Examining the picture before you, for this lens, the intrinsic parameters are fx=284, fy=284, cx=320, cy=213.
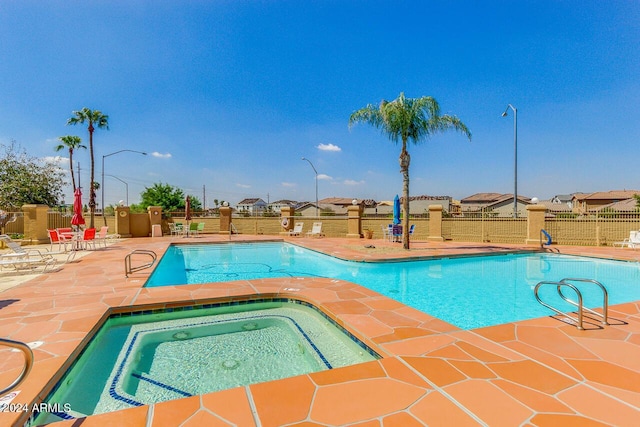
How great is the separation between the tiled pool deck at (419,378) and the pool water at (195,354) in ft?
0.89

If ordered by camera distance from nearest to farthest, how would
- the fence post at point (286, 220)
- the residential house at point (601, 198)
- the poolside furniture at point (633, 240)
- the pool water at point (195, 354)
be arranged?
the pool water at point (195, 354) → the poolside furniture at point (633, 240) → the fence post at point (286, 220) → the residential house at point (601, 198)

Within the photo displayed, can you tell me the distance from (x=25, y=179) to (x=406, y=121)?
3200cm

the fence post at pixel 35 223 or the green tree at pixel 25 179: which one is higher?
the green tree at pixel 25 179

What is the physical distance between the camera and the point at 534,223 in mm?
13633

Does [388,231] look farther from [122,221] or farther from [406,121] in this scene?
[122,221]

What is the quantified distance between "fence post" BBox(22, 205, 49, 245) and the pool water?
13033mm

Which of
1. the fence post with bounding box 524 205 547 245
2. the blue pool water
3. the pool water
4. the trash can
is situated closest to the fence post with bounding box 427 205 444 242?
the fence post with bounding box 524 205 547 245

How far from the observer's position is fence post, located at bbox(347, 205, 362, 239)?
16.9m

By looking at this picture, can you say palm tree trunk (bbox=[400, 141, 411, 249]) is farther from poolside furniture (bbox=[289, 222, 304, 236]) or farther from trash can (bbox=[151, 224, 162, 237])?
trash can (bbox=[151, 224, 162, 237])

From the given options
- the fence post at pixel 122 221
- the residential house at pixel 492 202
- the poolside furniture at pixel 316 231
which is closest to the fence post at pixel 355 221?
the poolside furniture at pixel 316 231

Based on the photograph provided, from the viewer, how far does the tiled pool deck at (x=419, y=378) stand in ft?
6.35

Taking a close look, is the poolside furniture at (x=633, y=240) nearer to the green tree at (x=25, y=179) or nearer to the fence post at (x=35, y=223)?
the fence post at (x=35, y=223)

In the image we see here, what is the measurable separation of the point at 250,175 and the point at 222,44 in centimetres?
2519

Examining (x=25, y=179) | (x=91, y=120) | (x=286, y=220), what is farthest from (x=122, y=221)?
(x=25, y=179)
